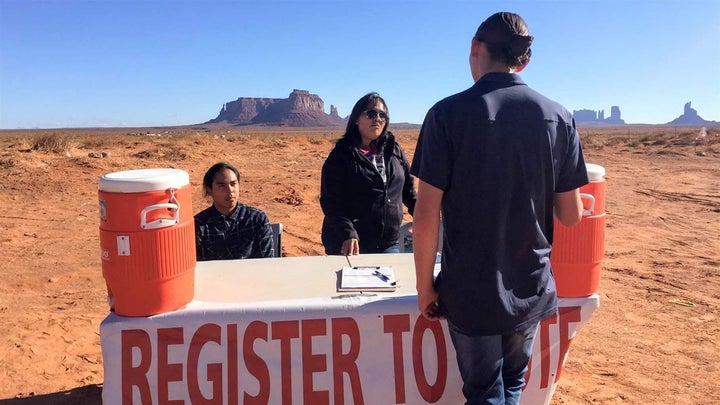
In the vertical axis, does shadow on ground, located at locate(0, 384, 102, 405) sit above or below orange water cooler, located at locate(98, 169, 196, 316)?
below

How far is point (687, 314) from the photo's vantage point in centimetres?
487

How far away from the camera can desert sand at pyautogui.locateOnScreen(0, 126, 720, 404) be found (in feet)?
11.5

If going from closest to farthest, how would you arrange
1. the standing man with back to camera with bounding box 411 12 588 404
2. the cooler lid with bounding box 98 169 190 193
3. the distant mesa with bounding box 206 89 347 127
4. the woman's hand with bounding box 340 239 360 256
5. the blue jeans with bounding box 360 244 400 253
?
the standing man with back to camera with bounding box 411 12 588 404 < the cooler lid with bounding box 98 169 190 193 < the woman's hand with bounding box 340 239 360 256 < the blue jeans with bounding box 360 244 400 253 < the distant mesa with bounding box 206 89 347 127

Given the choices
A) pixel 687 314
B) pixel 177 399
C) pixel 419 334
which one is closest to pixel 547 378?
pixel 419 334

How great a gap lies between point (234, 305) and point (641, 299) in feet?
15.3

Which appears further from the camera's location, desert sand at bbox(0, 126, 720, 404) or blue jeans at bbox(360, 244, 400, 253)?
desert sand at bbox(0, 126, 720, 404)

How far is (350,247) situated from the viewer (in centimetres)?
302

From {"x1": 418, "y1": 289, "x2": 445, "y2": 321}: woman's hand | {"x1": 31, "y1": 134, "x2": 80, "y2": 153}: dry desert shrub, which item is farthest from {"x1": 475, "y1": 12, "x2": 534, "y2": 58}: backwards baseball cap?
{"x1": 31, "y1": 134, "x2": 80, "y2": 153}: dry desert shrub

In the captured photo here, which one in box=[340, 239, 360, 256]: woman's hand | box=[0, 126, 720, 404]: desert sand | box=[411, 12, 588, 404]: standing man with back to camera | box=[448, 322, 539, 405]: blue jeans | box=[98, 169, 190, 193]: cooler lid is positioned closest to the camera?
box=[411, 12, 588, 404]: standing man with back to camera

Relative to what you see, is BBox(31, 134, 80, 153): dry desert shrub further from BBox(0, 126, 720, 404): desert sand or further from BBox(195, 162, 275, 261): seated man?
BBox(195, 162, 275, 261): seated man

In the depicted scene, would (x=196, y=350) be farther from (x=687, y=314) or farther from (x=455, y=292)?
(x=687, y=314)

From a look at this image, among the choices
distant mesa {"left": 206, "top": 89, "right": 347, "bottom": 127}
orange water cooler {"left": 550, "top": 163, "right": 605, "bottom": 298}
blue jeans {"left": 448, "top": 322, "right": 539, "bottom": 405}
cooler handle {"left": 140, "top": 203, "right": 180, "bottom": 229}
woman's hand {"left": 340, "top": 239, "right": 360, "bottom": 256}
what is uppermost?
distant mesa {"left": 206, "top": 89, "right": 347, "bottom": 127}

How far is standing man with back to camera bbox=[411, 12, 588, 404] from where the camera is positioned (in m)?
1.57

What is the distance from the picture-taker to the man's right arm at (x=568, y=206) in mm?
1830
